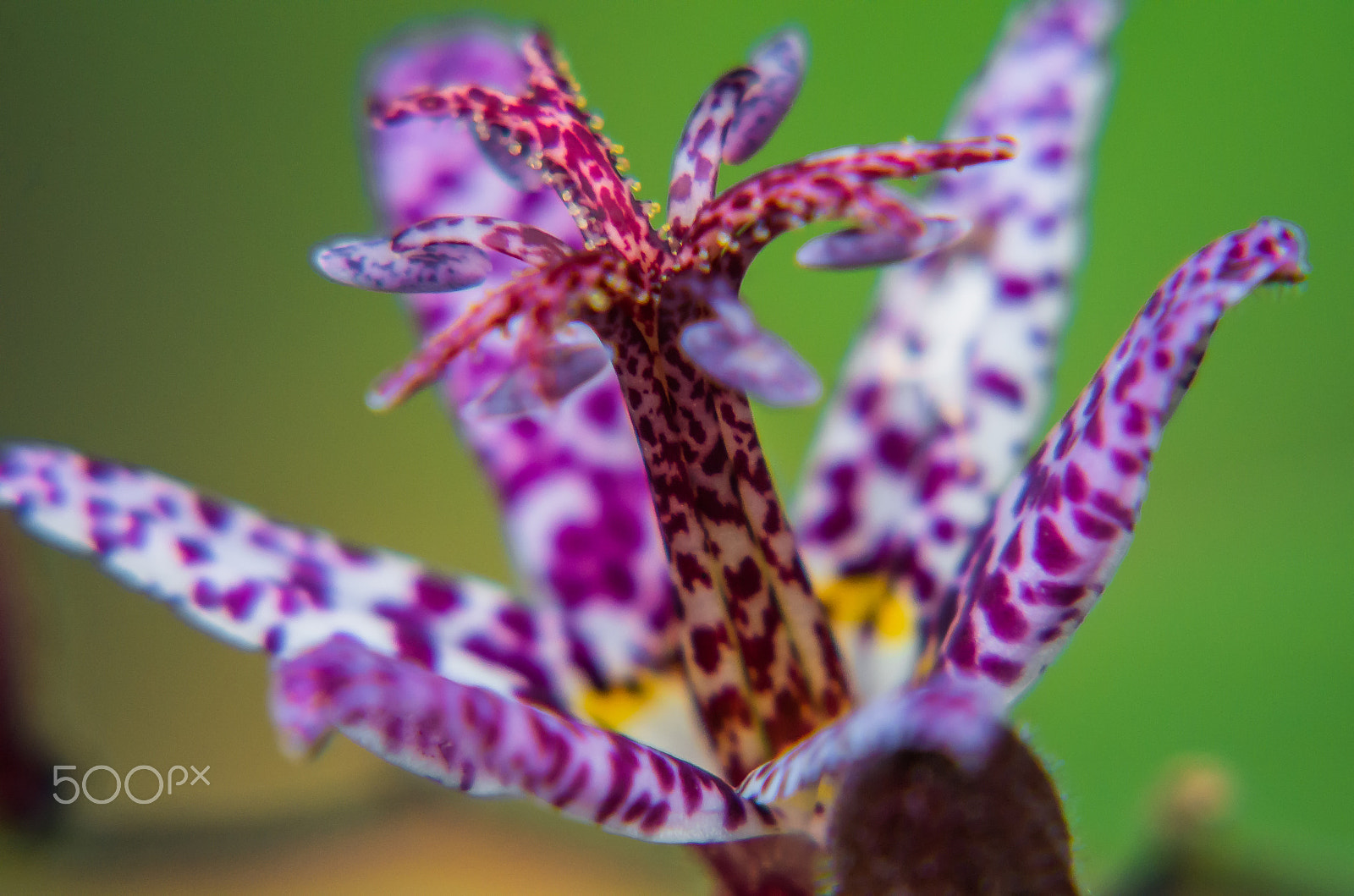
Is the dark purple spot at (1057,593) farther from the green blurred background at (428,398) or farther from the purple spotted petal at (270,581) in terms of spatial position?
the green blurred background at (428,398)

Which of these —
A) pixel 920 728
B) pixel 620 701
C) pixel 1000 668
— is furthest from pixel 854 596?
pixel 920 728

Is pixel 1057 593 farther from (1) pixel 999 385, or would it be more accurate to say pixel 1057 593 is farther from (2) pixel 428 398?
(2) pixel 428 398

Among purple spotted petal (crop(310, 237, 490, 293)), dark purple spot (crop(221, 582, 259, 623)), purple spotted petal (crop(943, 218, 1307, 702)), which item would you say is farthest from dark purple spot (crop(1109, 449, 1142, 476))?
dark purple spot (crop(221, 582, 259, 623))

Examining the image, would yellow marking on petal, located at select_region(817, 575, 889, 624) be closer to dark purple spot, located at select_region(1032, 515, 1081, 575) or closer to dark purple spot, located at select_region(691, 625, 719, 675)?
dark purple spot, located at select_region(691, 625, 719, 675)

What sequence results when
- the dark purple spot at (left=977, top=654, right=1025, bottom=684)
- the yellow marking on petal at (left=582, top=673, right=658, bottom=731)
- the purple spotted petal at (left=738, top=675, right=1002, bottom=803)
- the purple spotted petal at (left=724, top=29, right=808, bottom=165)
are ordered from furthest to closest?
the yellow marking on petal at (left=582, top=673, right=658, bottom=731) < the purple spotted petal at (left=724, top=29, right=808, bottom=165) < the dark purple spot at (left=977, top=654, right=1025, bottom=684) < the purple spotted petal at (left=738, top=675, right=1002, bottom=803)

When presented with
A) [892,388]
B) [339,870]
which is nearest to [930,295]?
[892,388]

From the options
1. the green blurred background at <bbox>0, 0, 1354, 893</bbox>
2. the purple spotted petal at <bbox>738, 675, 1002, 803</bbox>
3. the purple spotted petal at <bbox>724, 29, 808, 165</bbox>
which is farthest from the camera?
the green blurred background at <bbox>0, 0, 1354, 893</bbox>

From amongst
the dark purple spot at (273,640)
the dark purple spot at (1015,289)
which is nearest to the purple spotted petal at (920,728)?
the dark purple spot at (273,640)

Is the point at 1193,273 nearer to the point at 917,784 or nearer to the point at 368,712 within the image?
the point at 917,784
